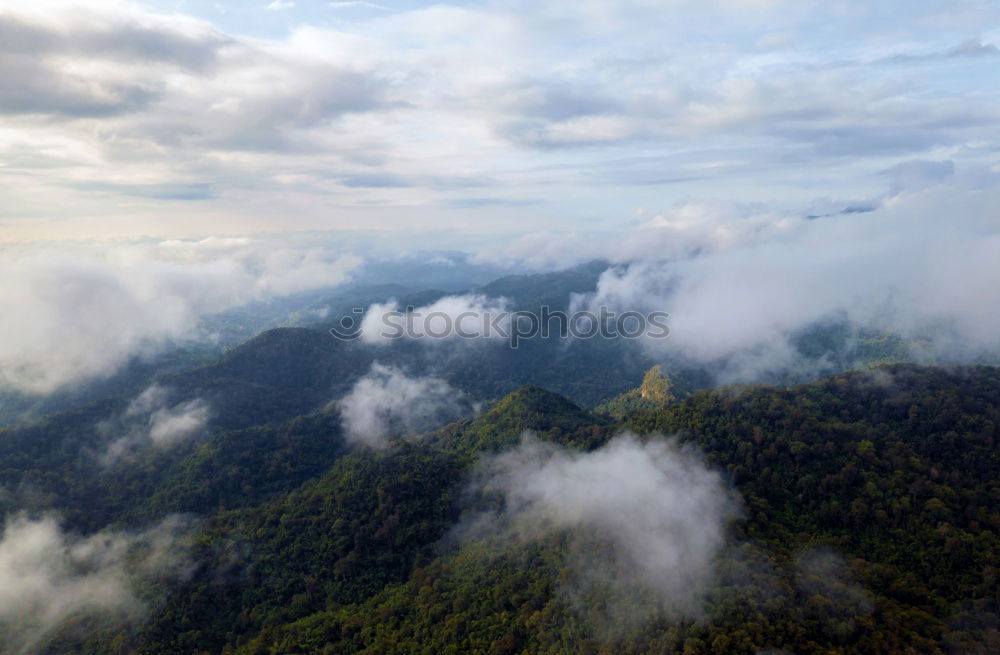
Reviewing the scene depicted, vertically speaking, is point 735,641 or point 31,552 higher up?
point 735,641

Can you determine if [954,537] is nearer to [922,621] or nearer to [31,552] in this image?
[922,621]

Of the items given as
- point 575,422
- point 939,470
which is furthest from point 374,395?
point 939,470

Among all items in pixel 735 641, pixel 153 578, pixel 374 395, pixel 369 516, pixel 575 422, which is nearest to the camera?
pixel 735 641

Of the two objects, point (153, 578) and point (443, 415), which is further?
point (443, 415)

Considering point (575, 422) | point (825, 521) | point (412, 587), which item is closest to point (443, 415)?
point (575, 422)

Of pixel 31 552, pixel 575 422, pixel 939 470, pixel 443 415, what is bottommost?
pixel 443 415

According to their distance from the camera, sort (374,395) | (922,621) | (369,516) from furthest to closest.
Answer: (374,395), (369,516), (922,621)

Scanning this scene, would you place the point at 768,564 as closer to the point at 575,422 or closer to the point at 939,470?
the point at 939,470
